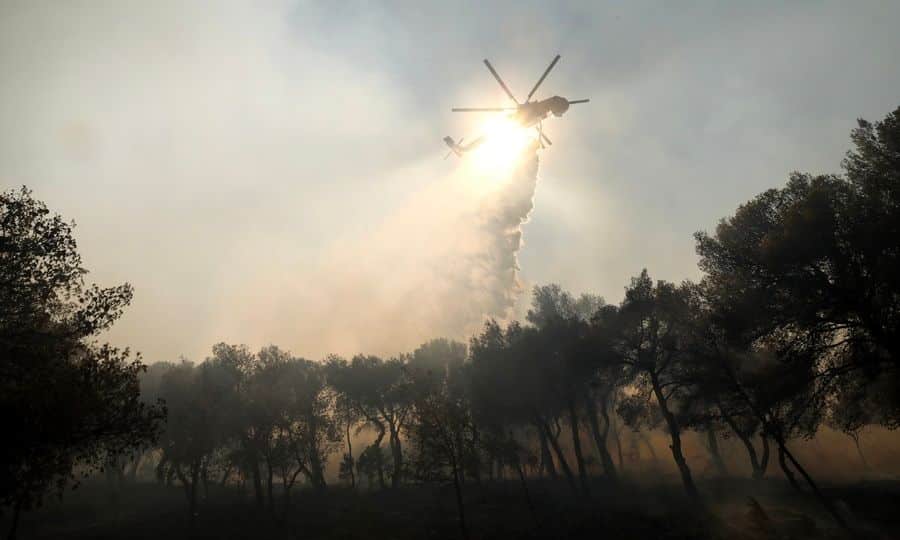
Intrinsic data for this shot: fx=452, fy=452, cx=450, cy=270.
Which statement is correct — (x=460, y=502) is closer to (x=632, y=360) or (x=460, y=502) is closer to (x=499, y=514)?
(x=499, y=514)

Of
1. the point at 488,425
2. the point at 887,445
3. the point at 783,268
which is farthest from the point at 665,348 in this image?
the point at 887,445

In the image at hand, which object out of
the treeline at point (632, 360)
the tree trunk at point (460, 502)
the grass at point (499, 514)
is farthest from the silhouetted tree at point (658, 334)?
the tree trunk at point (460, 502)

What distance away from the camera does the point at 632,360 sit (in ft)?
132

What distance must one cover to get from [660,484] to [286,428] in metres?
40.5

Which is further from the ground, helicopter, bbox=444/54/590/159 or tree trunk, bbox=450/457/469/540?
helicopter, bbox=444/54/590/159

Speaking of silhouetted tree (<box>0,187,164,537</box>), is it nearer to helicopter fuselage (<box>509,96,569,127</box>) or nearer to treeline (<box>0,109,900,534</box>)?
treeline (<box>0,109,900,534</box>)

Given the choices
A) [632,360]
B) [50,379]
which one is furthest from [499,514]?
[50,379]

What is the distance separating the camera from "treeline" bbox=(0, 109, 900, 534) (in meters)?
18.0

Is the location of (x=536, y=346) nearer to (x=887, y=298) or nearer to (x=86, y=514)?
(x=887, y=298)

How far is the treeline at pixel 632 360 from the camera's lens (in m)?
18.0

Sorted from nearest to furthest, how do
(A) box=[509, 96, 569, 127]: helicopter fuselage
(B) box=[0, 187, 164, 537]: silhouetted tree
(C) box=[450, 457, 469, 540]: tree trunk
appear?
(B) box=[0, 187, 164, 537]: silhouetted tree < (C) box=[450, 457, 469, 540]: tree trunk < (A) box=[509, 96, 569, 127]: helicopter fuselage

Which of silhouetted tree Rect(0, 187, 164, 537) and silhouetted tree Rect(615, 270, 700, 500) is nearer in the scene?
silhouetted tree Rect(0, 187, 164, 537)

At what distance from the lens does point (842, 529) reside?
25703mm

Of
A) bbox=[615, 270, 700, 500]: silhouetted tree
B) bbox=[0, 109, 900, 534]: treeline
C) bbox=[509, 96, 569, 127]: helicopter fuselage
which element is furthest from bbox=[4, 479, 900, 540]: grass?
bbox=[509, 96, 569, 127]: helicopter fuselage
